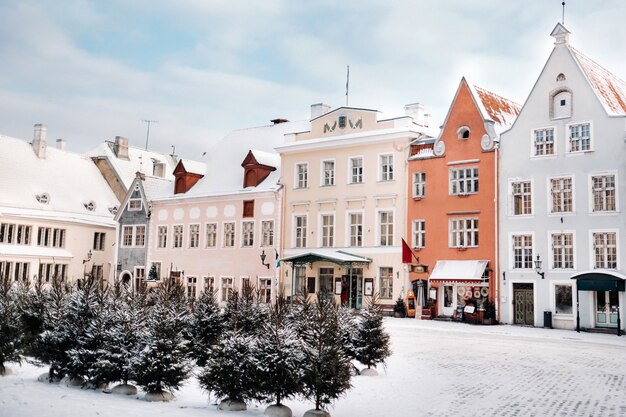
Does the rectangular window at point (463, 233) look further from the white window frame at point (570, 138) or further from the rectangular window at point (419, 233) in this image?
the white window frame at point (570, 138)

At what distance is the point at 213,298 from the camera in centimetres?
1766

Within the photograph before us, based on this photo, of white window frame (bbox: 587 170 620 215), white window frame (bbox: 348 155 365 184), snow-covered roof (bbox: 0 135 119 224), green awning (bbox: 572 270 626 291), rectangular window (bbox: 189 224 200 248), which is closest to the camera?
green awning (bbox: 572 270 626 291)

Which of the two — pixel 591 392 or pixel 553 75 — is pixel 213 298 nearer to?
pixel 591 392

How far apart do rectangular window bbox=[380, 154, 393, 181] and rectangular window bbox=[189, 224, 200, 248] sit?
1409 centimetres

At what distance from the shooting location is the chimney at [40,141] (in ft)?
170

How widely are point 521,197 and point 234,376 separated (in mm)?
25102

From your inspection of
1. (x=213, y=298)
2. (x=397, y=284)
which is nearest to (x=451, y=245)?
(x=397, y=284)

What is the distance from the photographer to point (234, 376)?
12.1 m

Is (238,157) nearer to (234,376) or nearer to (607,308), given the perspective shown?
(607,308)

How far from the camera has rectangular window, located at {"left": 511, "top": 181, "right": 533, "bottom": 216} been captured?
34.0 m

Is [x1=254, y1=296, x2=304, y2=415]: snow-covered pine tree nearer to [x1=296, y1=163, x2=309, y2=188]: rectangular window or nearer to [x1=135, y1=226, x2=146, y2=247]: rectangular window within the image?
[x1=296, y1=163, x2=309, y2=188]: rectangular window

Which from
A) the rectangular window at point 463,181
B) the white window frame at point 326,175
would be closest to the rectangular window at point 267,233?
the white window frame at point 326,175

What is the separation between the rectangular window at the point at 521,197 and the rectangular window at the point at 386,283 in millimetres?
7739

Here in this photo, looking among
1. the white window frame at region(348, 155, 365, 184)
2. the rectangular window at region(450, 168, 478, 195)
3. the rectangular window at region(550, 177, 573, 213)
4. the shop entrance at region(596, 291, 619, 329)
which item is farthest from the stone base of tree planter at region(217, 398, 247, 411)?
the white window frame at region(348, 155, 365, 184)
